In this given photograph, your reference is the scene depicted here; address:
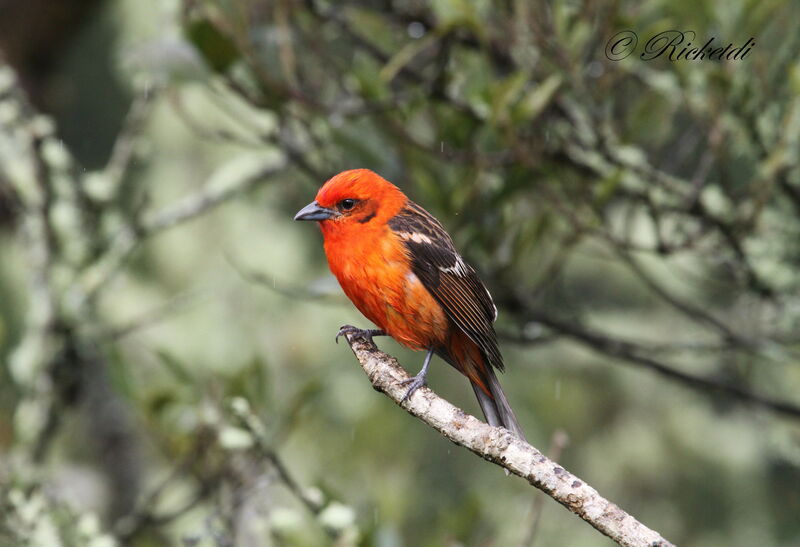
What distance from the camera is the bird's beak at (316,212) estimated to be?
261 cm

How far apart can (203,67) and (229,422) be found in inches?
45.5

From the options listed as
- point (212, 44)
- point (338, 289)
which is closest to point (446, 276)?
point (338, 289)

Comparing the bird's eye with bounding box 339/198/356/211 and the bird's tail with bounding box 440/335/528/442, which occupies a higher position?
the bird's eye with bounding box 339/198/356/211

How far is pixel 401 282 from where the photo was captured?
2721 millimetres

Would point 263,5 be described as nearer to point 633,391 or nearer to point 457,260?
point 457,260

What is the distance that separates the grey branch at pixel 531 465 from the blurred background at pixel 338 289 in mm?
554

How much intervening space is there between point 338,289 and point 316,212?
636 millimetres

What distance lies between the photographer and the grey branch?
5.89ft

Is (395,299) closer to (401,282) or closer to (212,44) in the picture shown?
(401,282)

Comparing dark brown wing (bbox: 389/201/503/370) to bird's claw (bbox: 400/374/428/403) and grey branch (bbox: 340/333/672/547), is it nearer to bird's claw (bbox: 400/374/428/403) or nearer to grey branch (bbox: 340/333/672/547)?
bird's claw (bbox: 400/374/428/403)

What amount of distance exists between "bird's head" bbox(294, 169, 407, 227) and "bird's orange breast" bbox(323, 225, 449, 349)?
4 cm

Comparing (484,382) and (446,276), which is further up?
(446,276)

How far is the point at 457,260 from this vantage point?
290 centimetres

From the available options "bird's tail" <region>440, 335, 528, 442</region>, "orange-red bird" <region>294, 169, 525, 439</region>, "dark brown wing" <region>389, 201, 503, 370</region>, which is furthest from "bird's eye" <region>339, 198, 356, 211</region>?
"bird's tail" <region>440, 335, 528, 442</region>
